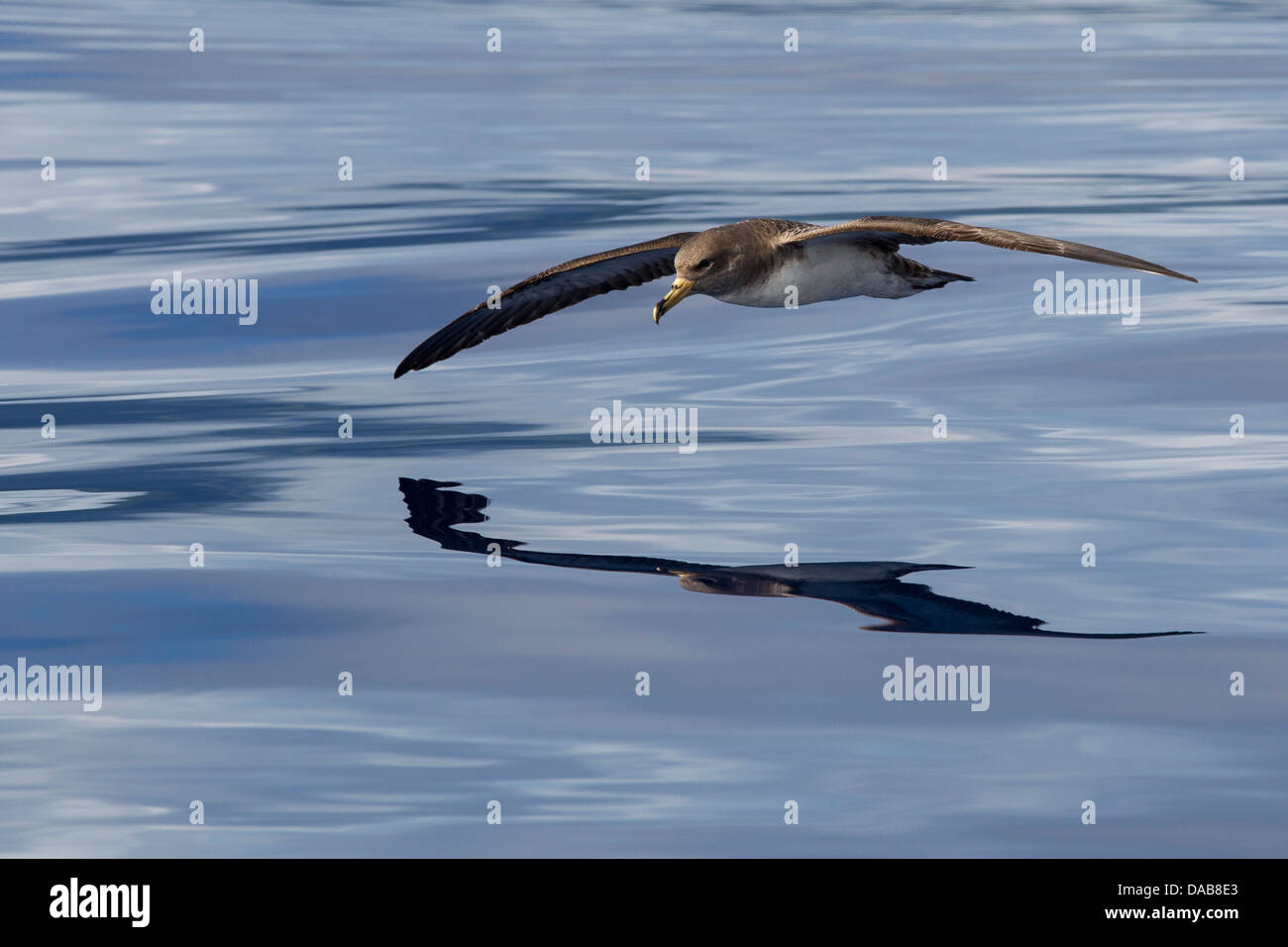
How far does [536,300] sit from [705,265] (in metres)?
1.97

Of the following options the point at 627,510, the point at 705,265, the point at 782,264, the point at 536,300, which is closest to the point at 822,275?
the point at 782,264

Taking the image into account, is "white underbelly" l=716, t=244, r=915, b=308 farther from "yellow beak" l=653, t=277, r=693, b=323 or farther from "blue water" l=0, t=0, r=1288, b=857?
"blue water" l=0, t=0, r=1288, b=857

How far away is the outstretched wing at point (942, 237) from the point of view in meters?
8.73

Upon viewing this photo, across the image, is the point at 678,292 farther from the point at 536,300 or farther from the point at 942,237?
the point at 942,237

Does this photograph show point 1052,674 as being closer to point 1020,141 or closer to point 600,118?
point 1020,141

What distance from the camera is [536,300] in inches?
496

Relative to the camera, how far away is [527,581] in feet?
29.3

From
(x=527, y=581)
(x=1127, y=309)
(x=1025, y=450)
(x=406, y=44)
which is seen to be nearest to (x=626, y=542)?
(x=527, y=581)

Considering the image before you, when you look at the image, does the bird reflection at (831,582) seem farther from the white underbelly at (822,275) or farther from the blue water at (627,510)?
the white underbelly at (822,275)

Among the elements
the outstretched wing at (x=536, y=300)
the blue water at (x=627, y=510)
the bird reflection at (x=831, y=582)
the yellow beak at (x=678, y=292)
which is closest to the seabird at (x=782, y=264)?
the yellow beak at (x=678, y=292)

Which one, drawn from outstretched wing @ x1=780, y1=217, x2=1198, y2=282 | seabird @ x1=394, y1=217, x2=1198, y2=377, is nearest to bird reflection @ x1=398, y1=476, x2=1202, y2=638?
outstretched wing @ x1=780, y1=217, x2=1198, y2=282

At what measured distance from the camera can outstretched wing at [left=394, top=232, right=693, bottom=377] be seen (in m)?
12.4

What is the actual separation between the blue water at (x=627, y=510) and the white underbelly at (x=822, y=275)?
1040 millimetres

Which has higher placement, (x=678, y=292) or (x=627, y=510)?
(x=678, y=292)
